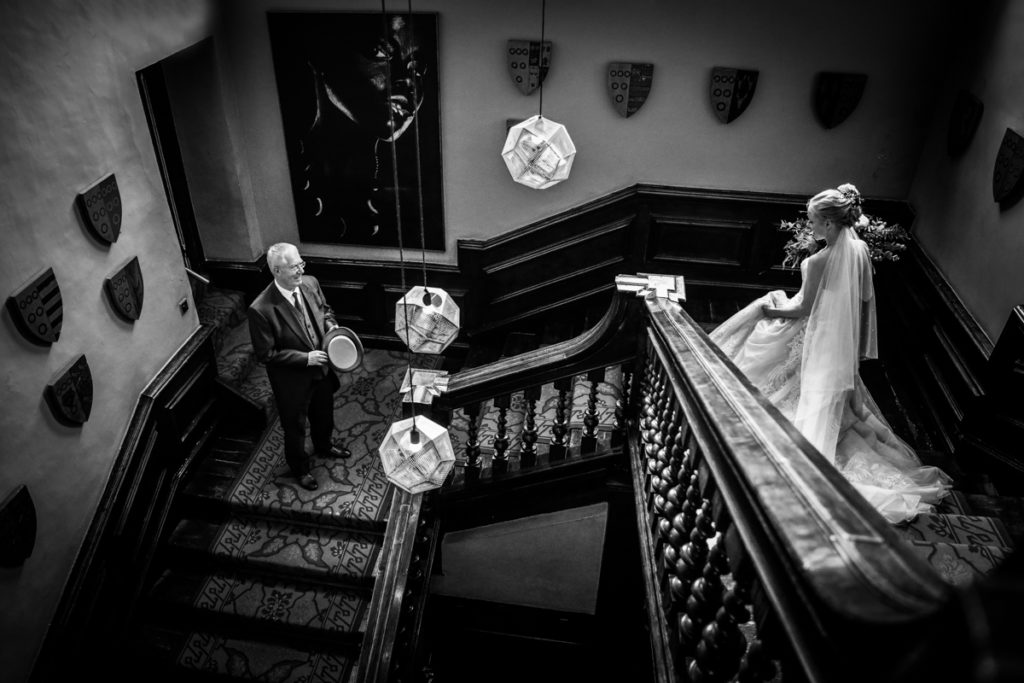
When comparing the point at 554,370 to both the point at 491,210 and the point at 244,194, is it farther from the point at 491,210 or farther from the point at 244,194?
the point at 244,194

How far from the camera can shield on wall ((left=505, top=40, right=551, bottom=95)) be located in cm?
556

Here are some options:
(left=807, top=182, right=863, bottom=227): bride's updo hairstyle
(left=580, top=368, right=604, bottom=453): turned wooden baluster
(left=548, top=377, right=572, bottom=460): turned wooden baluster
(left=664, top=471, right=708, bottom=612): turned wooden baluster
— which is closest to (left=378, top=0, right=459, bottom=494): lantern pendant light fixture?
(left=548, top=377, right=572, bottom=460): turned wooden baluster

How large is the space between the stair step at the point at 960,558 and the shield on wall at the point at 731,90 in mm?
3731

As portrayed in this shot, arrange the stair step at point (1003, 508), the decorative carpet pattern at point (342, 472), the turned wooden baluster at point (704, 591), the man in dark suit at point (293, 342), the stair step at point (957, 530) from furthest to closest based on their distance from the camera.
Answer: the decorative carpet pattern at point (342, 472) → the man in dark suit at point (293, 342) → the stair step at point (1003, 508) → the stair step at point (957, 530) → the turned wooden baluster at point (704, 591)

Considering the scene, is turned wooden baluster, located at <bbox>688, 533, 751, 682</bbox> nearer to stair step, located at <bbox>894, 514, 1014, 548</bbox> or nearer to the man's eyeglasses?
stair step, located at <bbox>894, 514, 1014, 548</bbox>

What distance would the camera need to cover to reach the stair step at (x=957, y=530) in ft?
10.5

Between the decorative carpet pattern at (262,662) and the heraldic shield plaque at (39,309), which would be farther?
the decorative carpet pattern at (262,662)

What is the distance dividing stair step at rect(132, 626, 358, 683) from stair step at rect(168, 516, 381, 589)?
0.47 metres

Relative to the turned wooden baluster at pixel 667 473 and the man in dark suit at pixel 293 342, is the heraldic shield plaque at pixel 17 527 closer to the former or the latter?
the man in dark suit at pixel 293 342

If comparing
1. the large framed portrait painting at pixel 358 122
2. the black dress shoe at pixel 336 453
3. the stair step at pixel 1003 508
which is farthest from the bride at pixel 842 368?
the black dress shoe at pixel 336 453

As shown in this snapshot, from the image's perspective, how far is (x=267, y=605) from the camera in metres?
4.82

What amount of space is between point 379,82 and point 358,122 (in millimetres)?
399

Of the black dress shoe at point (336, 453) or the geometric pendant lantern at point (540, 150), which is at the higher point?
the geometric pendant lantern at point (540, 150)

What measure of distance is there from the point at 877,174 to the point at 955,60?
953 mm
